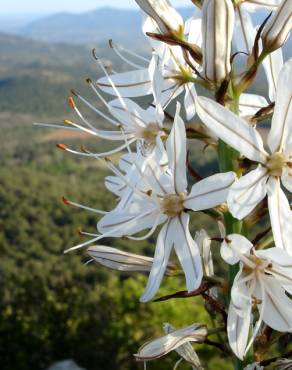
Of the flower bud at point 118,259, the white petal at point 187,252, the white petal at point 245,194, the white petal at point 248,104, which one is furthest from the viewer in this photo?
the white petal at point 248,104

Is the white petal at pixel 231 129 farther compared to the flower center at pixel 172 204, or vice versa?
the flower center at pixel 172 204

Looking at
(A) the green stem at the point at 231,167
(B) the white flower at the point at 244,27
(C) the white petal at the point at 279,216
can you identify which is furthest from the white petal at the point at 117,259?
(B) the white flower at the point at 244,27

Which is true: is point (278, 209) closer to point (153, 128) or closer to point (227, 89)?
point (227, 89)

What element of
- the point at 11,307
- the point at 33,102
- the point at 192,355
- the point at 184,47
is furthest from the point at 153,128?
the point at 33,102

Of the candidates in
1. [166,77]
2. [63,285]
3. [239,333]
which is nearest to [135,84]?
[166,77]

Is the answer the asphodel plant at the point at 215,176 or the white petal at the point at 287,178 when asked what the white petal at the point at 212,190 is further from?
the white petal at the point at 287,178

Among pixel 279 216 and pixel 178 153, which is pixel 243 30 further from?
pixel 279 216
